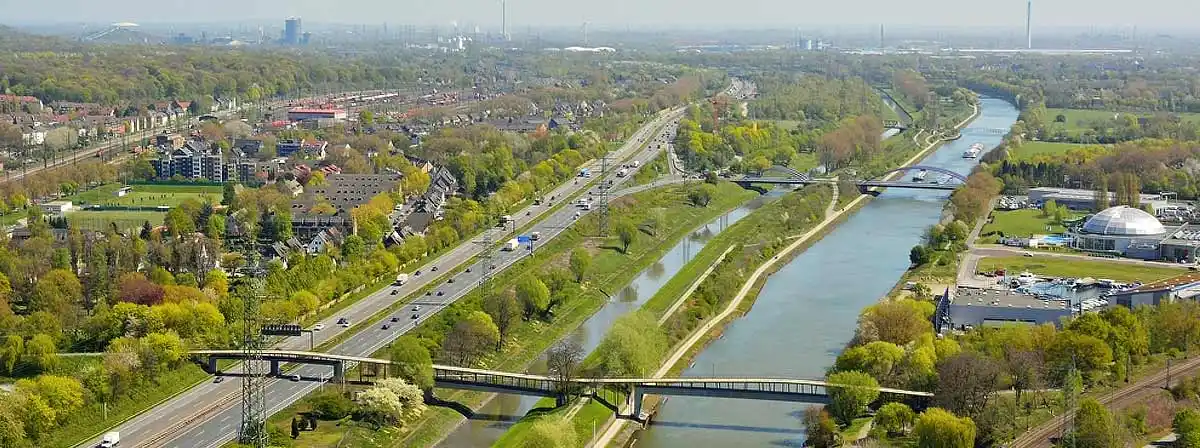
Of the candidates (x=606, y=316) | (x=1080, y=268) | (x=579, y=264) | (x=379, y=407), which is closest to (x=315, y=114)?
(x=579, y=264)

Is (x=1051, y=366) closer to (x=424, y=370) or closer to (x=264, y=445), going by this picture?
(x=424, y=370)

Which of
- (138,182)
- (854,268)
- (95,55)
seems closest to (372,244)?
(854,268)

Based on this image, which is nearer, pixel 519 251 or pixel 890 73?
pixel 519 251

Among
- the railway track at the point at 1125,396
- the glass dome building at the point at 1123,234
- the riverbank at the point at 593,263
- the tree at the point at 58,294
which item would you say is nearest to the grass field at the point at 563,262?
the riverbank at the point at 593,263

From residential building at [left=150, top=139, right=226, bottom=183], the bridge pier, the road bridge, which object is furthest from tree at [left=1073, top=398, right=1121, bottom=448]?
residential building at [left=150, top=139, right=226, bottom=183]

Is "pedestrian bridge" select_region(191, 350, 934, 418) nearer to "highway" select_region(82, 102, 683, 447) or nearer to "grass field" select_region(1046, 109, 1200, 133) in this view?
"highway" select_region(82, 102, 683, 447)

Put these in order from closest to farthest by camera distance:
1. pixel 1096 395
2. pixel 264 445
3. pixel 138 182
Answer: pixel 264 445 < pixel 1096 395 < pixel 138 182

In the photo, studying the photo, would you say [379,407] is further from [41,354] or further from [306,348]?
[41,354]
